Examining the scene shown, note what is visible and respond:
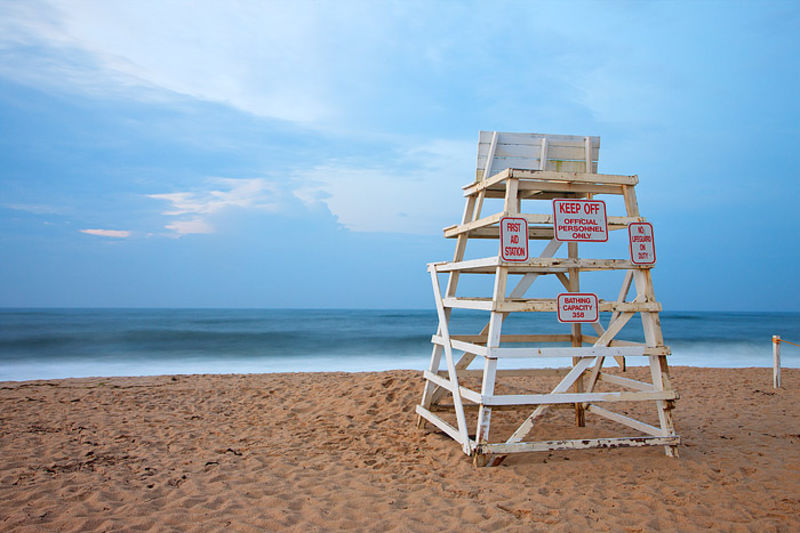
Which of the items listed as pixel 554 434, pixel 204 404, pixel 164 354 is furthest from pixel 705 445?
pixel 164 354

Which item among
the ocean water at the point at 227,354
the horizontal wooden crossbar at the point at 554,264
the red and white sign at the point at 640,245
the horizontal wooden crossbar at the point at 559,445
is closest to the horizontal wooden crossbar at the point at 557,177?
the red and white sign at the point at 640,245

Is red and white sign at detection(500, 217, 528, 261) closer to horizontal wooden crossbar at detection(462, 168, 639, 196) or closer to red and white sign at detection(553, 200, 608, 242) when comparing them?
red and white sign at detection(553, 200, 608, 242)

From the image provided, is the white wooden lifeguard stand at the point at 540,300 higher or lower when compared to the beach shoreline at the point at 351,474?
higher

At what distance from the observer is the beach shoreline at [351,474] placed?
374cm

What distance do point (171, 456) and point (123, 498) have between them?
4.40 ft

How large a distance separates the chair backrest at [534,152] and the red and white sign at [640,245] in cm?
78

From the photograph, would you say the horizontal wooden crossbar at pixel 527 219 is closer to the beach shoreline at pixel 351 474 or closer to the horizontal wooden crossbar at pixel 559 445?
the horizontal wooden crossbar at pixel 559 445

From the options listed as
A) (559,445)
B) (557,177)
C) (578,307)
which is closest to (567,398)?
(559,445)

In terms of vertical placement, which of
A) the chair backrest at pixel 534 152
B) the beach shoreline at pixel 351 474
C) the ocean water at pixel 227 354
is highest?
the chair backrest at pixel 534 152

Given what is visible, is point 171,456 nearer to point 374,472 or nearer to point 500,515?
point 374,472

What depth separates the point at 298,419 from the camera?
285 inches

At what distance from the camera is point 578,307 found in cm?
473

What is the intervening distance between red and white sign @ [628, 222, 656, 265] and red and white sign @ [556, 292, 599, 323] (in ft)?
2.26

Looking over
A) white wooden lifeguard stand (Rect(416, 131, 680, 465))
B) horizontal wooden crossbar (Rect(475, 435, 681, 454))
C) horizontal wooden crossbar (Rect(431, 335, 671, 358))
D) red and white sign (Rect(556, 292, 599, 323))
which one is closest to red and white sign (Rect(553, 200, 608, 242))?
white wooden lifeguard stand (Rect(416, 131, 680, 465))
